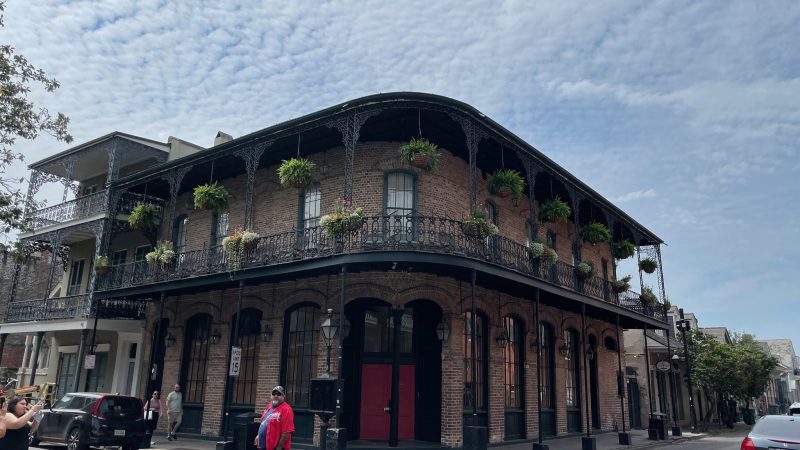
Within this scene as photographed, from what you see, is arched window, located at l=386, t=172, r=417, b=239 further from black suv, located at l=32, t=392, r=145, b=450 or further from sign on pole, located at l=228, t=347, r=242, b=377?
black suv, located at l=32, t=392, r=145, b=450

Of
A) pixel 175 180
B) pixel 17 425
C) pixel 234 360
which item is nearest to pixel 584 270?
pixel 234 360

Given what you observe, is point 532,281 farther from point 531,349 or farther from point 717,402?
point 717,402

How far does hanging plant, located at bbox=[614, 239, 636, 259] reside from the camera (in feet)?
76.8

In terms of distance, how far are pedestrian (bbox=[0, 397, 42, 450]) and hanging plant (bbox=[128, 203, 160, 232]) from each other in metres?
13.1

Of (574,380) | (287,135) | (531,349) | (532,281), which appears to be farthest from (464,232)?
(574,380)

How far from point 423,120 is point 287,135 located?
3.65m

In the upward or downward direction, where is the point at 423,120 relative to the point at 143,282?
upward

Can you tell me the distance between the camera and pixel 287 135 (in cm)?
1543

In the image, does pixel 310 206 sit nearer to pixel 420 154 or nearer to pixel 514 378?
pixel 420 154

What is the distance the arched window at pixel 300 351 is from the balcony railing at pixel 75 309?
7427mm

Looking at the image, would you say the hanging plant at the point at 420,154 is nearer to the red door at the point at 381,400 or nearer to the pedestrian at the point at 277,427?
the red door at the point at 381,400

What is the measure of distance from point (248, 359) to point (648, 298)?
15.6m

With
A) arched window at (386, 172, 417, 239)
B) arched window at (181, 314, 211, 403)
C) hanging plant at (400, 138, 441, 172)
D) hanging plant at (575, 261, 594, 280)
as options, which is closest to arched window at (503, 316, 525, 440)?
hanging plant at (575, 261, 594, 280)

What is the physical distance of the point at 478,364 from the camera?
53.0 ft
